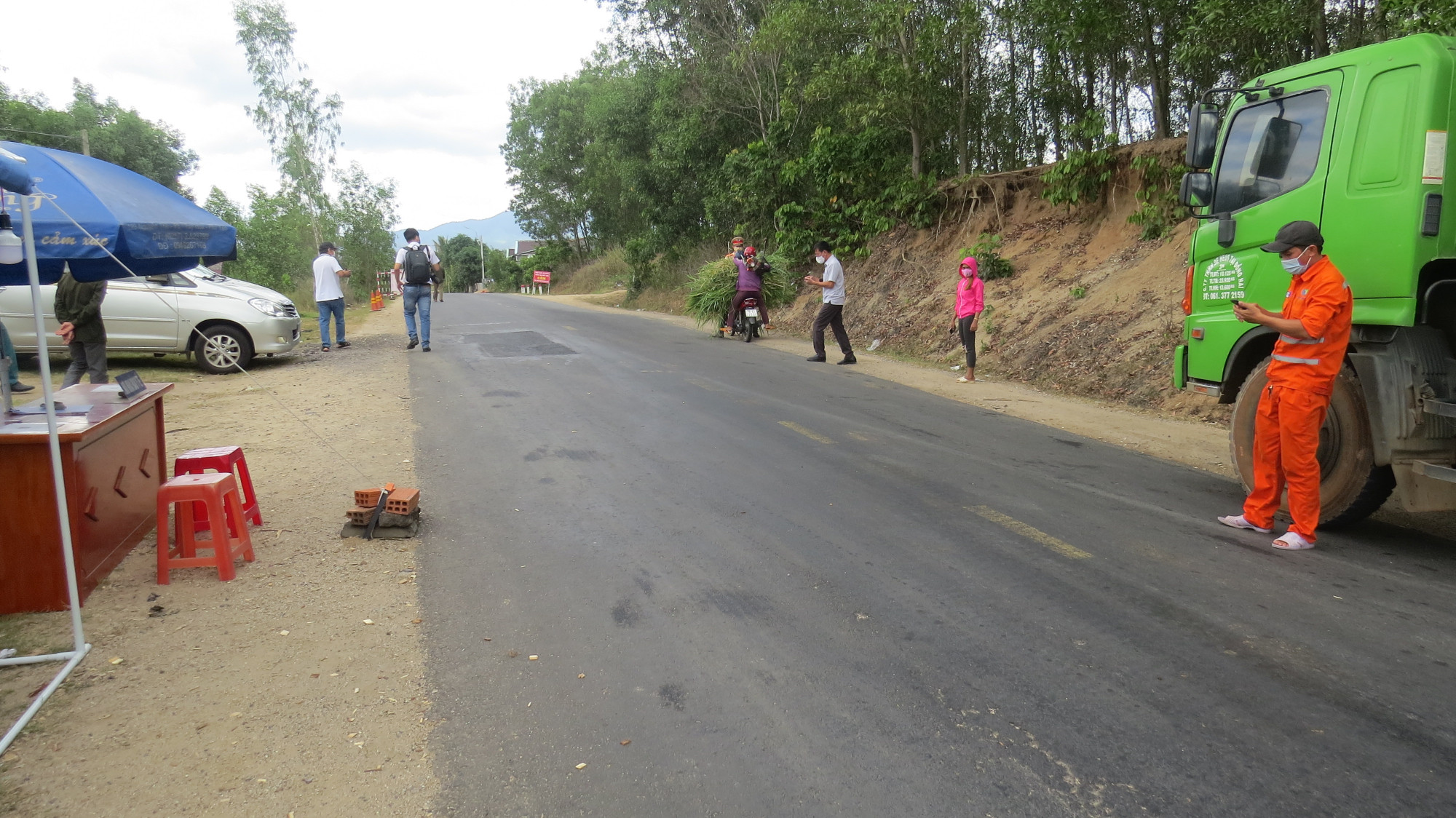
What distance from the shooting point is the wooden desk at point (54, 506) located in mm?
4441

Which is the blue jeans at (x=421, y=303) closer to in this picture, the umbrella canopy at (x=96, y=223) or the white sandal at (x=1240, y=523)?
the umbrella canopy at (x=96, y=223)

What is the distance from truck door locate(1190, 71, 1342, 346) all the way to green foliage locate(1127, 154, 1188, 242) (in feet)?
27.0

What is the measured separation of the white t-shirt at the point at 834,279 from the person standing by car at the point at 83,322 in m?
9.47

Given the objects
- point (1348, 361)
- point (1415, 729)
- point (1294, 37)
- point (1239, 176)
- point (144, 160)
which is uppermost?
point (144, 160)

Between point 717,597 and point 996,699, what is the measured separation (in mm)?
1563

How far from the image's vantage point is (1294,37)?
12.4 metres

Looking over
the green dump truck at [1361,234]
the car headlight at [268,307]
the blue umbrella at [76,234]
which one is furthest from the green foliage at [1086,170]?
the blue umbrella at [76,234]

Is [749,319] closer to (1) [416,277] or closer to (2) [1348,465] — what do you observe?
(1) [416,277]

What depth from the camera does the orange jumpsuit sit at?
5148 millimetres

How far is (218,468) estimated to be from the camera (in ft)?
18.5

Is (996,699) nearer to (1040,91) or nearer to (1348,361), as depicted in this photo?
(1348,361)

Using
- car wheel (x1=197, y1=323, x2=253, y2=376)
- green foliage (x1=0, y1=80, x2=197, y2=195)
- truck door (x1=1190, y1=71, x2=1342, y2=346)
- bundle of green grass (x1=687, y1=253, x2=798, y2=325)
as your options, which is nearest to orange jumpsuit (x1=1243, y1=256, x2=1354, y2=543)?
truck door (x1=1190, y1=71, x2=1342, y2=346)

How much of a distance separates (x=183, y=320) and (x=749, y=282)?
9415 mm

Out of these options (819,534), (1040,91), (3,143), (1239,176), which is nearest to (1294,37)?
(1040,91)
